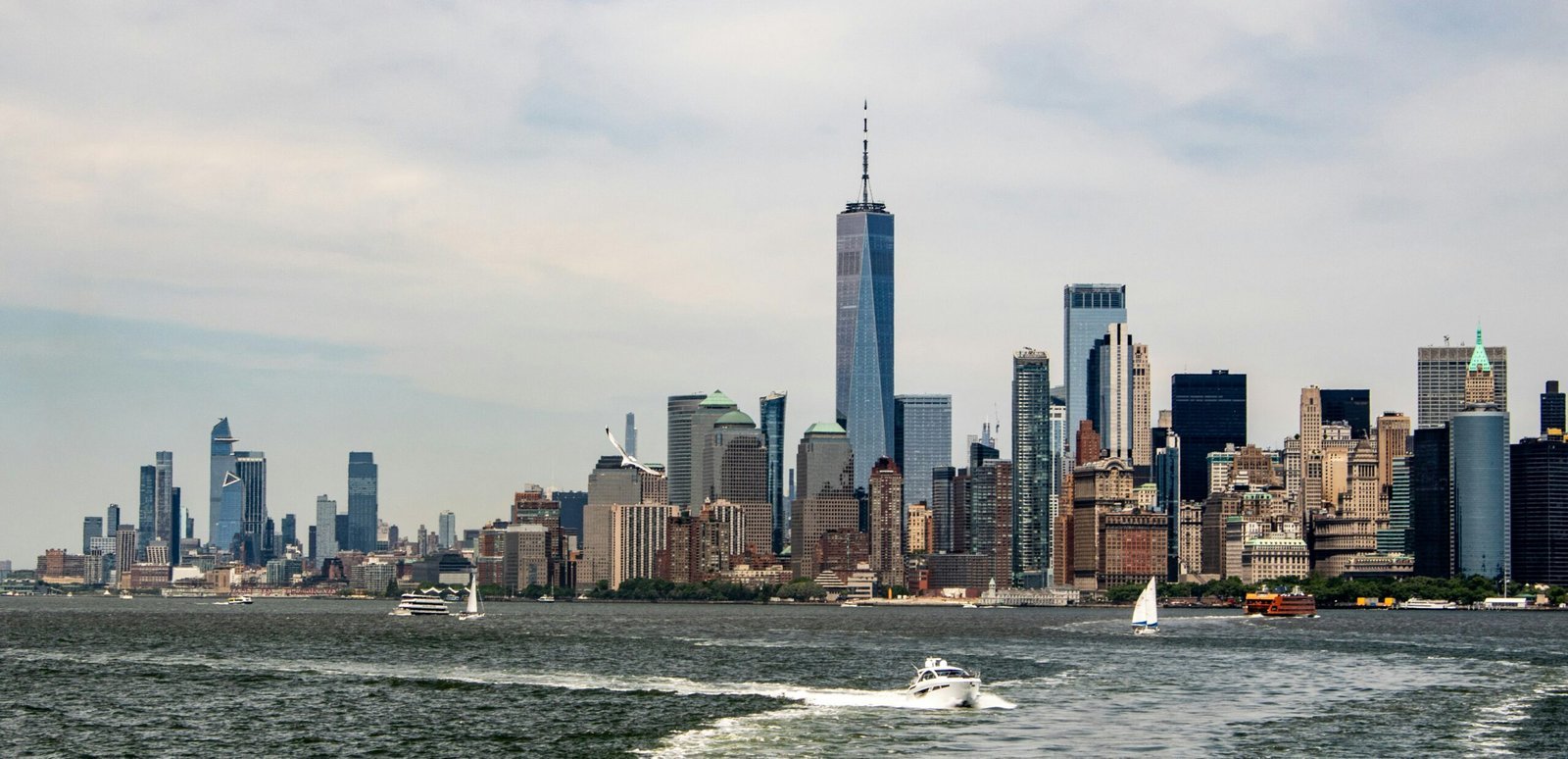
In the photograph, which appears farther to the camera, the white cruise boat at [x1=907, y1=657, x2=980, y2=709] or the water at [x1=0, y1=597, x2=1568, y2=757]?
the white cruise boat at [x1=907, y1=657, x2=980, y2=709]

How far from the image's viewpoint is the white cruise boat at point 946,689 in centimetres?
10669

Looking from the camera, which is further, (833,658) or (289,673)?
(833,658)

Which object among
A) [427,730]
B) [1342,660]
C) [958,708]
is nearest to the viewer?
[427,730]

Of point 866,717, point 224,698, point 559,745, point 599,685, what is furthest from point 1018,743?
point 224,698

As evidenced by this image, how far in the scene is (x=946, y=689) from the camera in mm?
106875

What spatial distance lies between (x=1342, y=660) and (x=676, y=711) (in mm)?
71850

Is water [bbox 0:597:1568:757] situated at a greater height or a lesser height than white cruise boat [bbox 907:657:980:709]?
lesser

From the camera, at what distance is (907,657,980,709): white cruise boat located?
106688 millimetres

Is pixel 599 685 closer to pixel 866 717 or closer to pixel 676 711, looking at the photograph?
pixel 676 711

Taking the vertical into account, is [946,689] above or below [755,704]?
above

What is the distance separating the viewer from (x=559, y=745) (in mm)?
92688

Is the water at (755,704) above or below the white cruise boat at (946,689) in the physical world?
below

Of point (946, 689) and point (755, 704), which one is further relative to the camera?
point (755, 704)

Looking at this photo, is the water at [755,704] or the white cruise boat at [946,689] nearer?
the water at [755,704]
